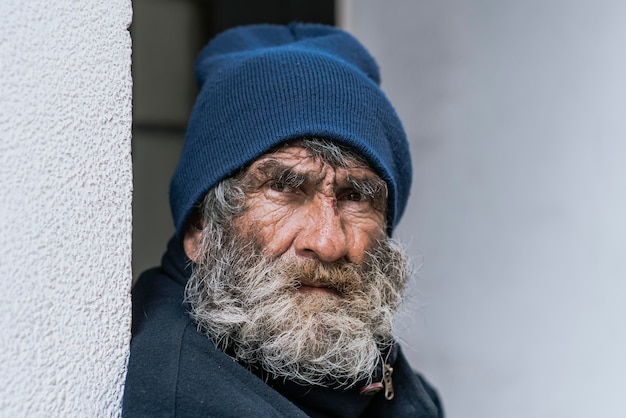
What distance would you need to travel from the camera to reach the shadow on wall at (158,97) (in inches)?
153

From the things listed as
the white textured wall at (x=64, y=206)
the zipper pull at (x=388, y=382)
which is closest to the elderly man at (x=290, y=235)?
the zipper pull at (x=388, y=382)

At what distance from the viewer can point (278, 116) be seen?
5.02ft

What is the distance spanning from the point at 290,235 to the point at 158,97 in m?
2.66

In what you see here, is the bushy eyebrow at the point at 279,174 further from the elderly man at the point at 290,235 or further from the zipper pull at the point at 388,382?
the zipper pull at the point at 388,382

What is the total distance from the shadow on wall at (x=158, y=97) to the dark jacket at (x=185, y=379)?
7.83ft

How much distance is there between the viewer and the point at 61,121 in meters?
1.09

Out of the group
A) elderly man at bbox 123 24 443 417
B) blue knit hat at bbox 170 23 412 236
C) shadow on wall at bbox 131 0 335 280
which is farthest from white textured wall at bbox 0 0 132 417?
shadow on wall at bbox 131 0 335 280

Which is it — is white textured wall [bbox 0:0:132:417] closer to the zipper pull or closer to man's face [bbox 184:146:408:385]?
man's face [bbox 184:146:408:385]

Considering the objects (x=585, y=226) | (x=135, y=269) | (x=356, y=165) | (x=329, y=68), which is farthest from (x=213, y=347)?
(x=135, y=269)

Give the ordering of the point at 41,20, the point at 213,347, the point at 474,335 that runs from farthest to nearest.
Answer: the point at 474,335
the point at 213,347
the point at 41,20

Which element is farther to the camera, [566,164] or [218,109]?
[566,164]

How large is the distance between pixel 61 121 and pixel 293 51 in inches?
25.9

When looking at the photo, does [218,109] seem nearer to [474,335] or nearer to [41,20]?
[41,20]

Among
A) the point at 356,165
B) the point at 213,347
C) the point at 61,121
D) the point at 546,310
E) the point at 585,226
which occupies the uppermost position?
the point at 61,121
